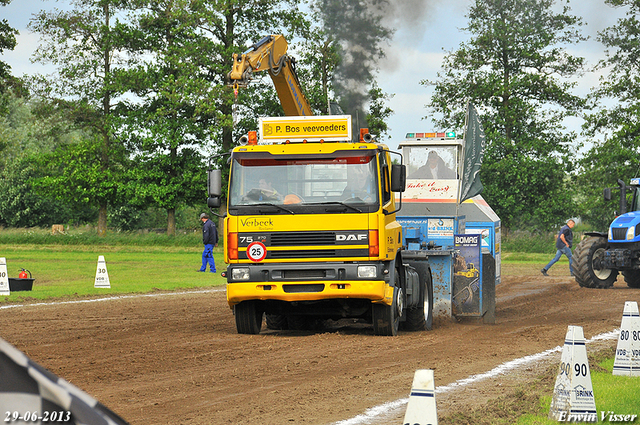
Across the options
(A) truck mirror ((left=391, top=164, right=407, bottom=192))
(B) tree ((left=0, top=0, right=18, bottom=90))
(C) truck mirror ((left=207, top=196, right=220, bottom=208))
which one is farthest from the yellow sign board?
(B) tree ((left=0, top=0, right=18, bottom=90))

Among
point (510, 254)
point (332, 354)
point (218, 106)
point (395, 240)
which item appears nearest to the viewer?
point (332, 354)

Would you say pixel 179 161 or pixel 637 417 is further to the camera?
pixel 179 161

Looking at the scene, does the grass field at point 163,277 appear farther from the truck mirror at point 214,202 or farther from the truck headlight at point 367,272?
the truck mirror at point 214,202

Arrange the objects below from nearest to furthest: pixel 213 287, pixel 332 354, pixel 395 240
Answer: pixel 332 354, pixel 395 240, pixel 213 287

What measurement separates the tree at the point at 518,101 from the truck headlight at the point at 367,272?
4018cm

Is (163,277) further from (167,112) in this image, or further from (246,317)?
(167,112)

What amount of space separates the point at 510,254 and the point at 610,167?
11089mm

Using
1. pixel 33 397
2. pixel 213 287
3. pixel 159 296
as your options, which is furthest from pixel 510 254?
pixel 33 397

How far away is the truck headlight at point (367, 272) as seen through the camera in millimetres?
11453

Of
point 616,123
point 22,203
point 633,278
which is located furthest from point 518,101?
point 22,203

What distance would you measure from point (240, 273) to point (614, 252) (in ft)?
49.5

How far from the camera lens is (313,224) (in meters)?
11.5

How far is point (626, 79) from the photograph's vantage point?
49625 millimetres

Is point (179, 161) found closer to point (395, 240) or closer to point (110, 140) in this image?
point (110, 140)
